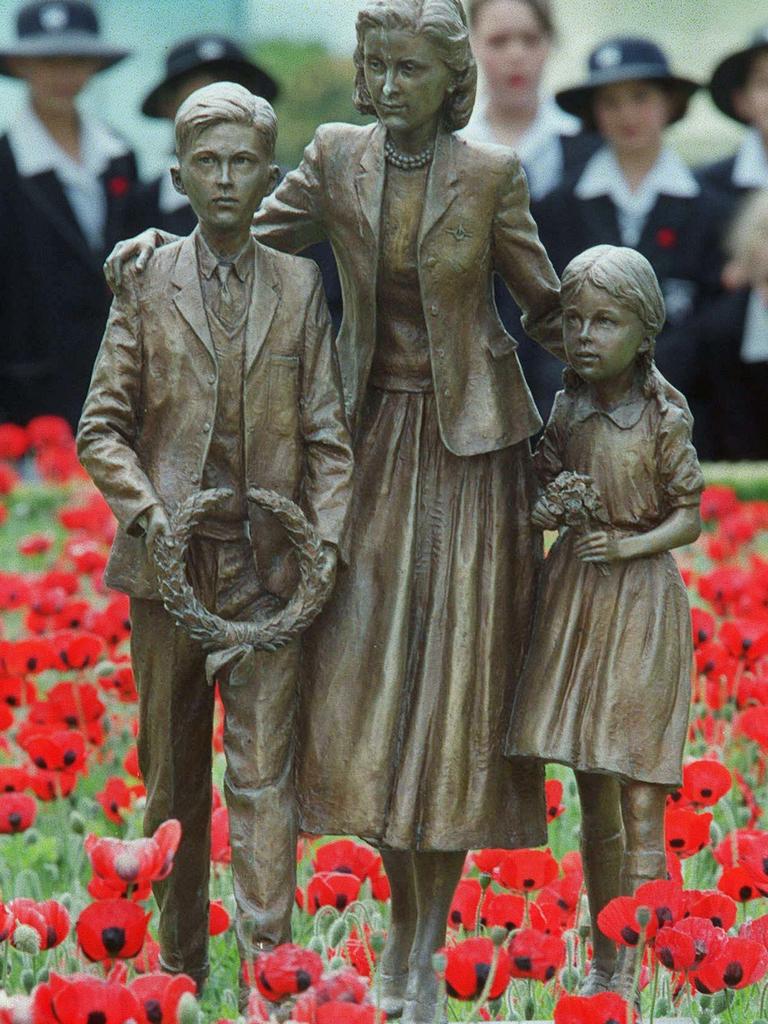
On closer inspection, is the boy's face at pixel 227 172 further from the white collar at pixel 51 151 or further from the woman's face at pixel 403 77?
the white collar at pixel 51 151

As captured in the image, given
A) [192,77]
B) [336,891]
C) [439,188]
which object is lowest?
[336,891]

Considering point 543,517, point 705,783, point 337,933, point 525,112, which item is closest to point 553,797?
point 705,783

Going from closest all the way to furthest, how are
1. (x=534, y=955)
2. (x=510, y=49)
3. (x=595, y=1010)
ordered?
1. (x=595, y=1010)
2. (x=534, y=955)
3. (x=510, y=49)

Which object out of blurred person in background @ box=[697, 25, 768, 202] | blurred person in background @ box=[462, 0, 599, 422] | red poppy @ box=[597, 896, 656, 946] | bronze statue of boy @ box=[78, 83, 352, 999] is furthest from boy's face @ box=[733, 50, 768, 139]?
red poppy @ box=[597, 896, 656, 946]

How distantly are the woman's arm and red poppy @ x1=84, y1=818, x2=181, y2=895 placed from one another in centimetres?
119

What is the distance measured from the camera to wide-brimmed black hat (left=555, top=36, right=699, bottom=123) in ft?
39.5

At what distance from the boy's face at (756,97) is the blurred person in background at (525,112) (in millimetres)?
1197

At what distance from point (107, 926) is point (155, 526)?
2.83ft

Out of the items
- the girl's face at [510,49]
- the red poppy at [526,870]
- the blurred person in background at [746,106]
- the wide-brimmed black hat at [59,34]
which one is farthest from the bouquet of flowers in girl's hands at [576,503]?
the wide-brimmed black hat at [59,34]

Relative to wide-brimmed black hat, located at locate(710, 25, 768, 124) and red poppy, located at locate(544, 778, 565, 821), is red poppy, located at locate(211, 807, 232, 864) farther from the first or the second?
wide-brimmed black hat, located at locate(710, 25, 768, 124)

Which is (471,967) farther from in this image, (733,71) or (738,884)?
(733,71)

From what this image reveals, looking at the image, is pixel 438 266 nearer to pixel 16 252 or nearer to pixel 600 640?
pixel 600 640

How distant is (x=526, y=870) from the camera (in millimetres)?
5402

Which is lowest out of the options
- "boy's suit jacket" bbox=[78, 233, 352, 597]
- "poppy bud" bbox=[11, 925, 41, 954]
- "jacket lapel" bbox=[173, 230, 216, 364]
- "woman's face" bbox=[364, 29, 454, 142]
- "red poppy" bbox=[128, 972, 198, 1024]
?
"poppy bud" bbox=[11, 925, 41, 954]
